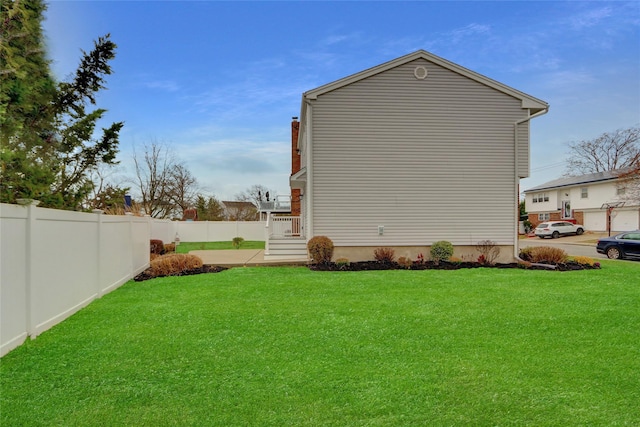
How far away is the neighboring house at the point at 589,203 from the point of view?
1350 inches

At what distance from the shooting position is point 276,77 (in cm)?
1341

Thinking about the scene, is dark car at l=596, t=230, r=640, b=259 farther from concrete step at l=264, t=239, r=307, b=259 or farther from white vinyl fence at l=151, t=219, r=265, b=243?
white vinyl fence at l=151, t=219, r=265, b=243

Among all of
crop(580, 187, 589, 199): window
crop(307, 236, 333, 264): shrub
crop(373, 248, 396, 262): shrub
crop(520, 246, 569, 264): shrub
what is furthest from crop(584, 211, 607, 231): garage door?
crop(307, 236, 333, 264): shrub

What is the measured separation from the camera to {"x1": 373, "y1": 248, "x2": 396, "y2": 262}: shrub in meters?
12.1

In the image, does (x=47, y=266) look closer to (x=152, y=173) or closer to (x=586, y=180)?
(x=152, y=173)

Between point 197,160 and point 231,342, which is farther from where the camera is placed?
point 197,160

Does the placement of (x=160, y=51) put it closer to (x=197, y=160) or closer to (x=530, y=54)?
(x=530, y=54)

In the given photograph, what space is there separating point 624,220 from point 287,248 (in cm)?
3543

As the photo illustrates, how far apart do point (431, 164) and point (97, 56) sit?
9.86m

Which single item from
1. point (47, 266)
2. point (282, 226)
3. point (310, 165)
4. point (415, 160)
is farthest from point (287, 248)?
point (47, 266)

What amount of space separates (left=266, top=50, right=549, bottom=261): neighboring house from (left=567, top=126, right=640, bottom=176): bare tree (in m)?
37.8

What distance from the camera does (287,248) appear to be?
45.4 feet

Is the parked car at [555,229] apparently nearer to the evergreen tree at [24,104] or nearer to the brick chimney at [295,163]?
the brick chimney at [295,163]

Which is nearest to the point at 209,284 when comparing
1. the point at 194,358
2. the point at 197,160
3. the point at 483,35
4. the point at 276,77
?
the point at 194,358
